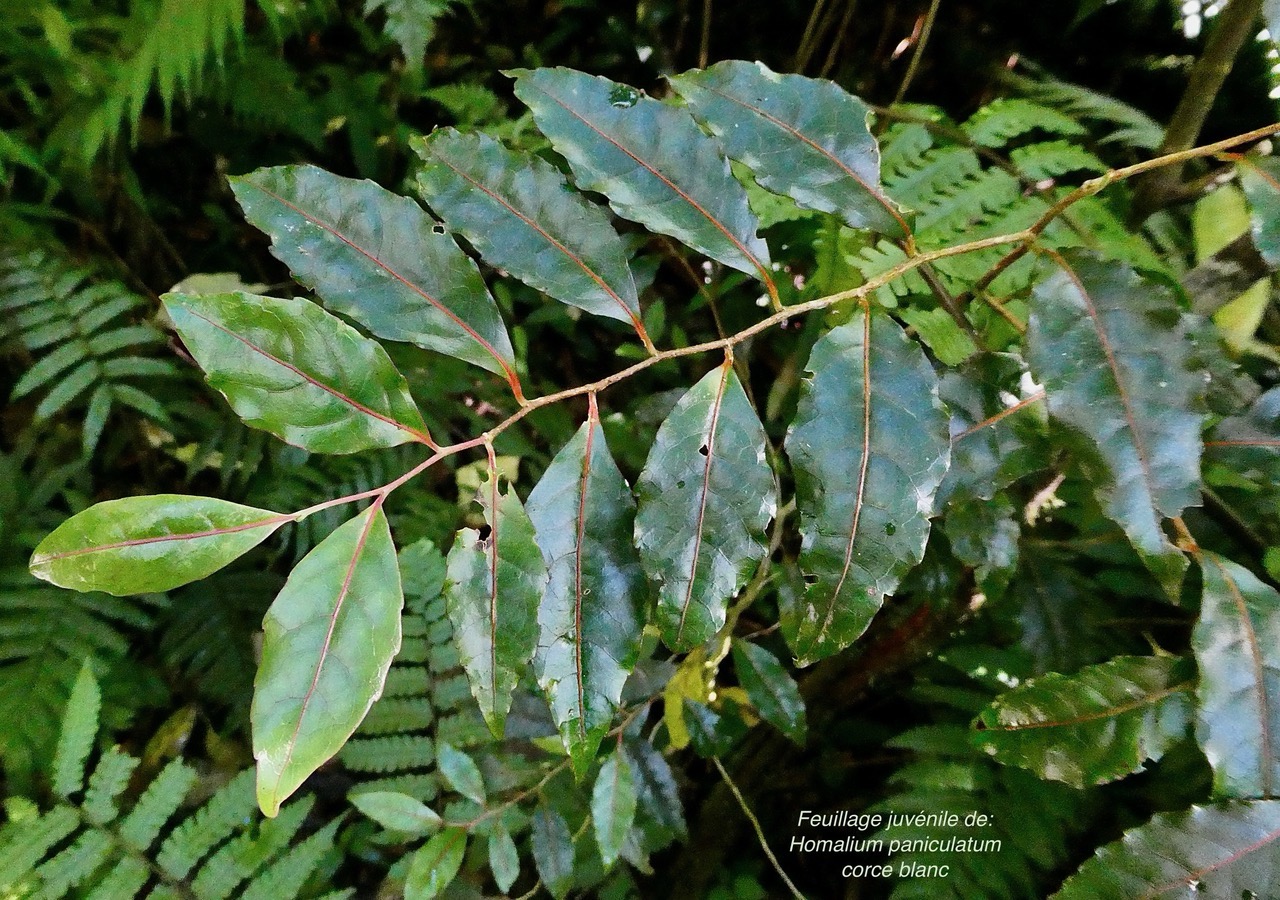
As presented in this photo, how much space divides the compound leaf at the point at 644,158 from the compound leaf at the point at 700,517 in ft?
0.57

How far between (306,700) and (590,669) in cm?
20

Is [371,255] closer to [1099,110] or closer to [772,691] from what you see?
[772,691]

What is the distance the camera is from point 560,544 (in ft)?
1.87

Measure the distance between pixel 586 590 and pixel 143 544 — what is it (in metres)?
0.31

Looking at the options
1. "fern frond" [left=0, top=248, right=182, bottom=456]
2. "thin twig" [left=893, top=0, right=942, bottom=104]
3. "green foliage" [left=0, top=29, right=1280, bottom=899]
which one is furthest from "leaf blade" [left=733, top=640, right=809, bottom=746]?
"fern frond" [left=0, top=248, right=182, bottom=456]

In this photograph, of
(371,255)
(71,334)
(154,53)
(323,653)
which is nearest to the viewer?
(323,653)

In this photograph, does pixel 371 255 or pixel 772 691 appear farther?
pixel 772 691

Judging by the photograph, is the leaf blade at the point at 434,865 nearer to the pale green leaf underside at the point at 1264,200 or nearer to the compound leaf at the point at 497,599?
the compound leaf at the point at 497,599

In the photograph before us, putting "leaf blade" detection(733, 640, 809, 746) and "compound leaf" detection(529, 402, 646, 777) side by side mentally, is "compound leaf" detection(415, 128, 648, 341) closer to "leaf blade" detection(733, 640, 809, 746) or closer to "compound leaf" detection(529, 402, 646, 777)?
"compound leaf" detection(529, 402, 646, 777)

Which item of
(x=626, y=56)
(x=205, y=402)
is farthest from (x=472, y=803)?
(x=626, y=56)

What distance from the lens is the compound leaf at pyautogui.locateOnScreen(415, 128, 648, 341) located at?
23.3 inches

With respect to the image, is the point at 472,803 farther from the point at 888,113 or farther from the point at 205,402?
the point at 888,113

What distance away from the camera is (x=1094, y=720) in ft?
2.29

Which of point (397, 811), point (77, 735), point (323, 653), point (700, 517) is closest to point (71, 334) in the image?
point (77, 735)
